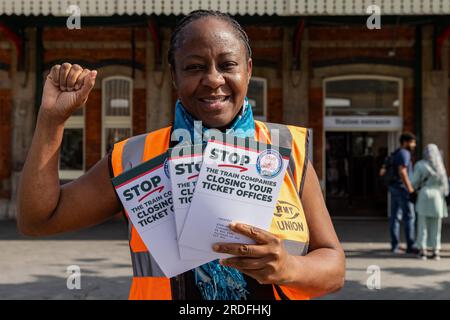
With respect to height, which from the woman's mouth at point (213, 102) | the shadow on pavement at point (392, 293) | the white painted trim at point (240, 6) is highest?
the white painted trim at point (240, 6)

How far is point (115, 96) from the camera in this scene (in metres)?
13.2

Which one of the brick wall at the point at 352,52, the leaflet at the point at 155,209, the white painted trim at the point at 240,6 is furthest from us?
the brick wall at the point at 352,52

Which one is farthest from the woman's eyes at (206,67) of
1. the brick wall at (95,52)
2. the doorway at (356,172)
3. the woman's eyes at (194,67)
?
the doorway at (356,172)

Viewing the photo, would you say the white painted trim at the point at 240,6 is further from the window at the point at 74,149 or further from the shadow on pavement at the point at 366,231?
the shadow on pavement at the point at 366,231

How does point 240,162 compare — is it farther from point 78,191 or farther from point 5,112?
point 5,112

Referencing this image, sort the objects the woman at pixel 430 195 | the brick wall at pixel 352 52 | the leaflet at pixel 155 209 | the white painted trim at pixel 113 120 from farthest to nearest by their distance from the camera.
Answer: the white painted trim at pixel 113 120 < the brick wall at pixel 352 52 < the woman at pixel 430 195 < the leaflet at pixel 155 209

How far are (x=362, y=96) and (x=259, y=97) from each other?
7.99 feet

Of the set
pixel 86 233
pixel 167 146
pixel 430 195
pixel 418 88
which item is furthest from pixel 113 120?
pixel 167 146

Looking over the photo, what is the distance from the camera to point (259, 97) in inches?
516

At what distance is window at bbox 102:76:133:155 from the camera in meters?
13.1

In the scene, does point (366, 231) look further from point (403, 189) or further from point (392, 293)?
point (392, 293)

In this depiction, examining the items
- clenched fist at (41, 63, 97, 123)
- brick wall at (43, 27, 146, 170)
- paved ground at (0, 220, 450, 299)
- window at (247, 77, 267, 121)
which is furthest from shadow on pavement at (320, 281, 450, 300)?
brick wall at (43, 27, 146, 170)

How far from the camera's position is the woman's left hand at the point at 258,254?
45.7 inches
